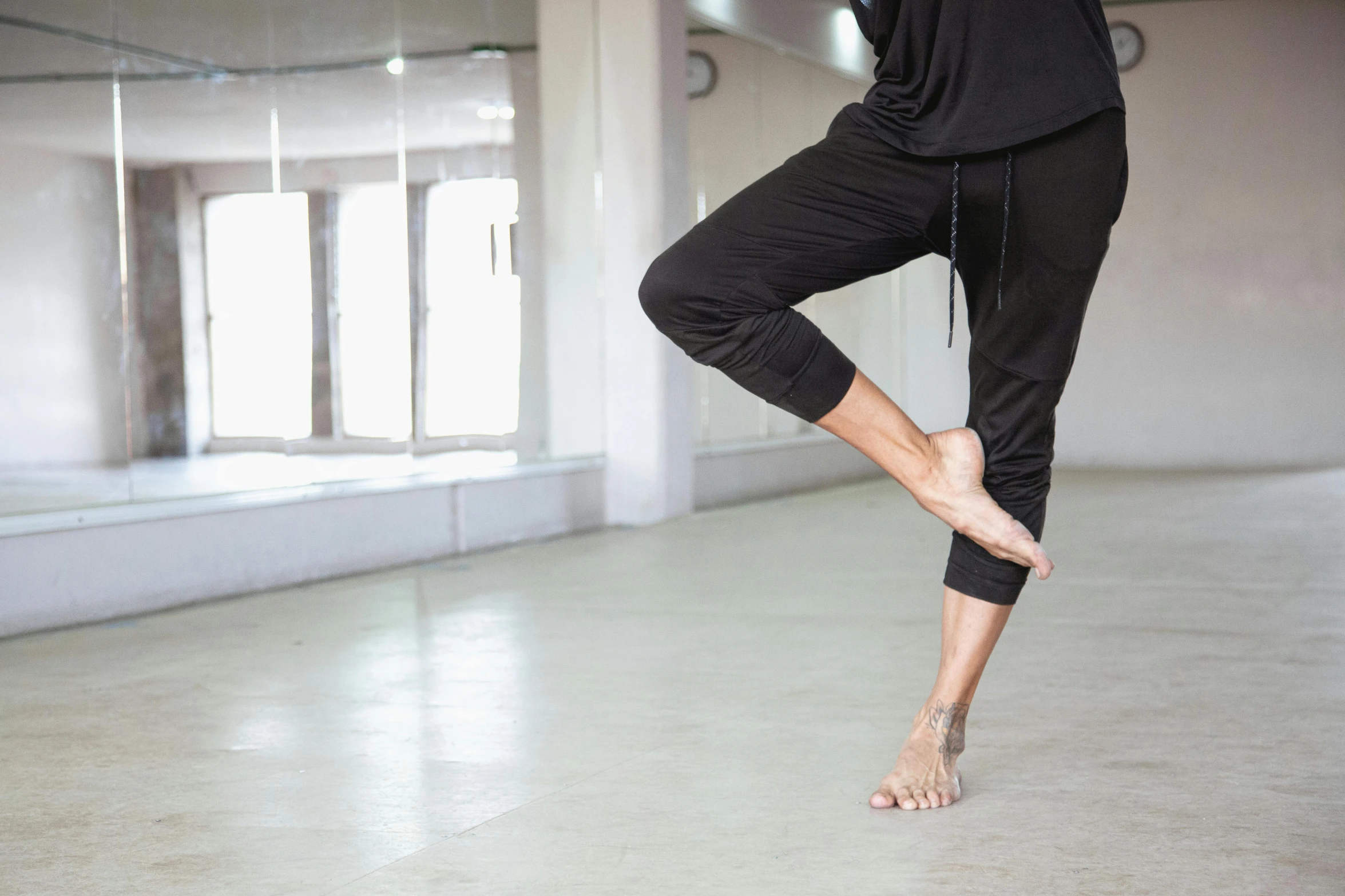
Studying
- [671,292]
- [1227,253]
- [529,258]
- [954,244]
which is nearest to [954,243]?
[954,244]

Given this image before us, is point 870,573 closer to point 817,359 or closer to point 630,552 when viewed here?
point 630,552

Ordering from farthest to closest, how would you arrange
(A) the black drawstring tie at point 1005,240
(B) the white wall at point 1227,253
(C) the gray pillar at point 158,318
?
(B) the white wall at point 1227,253 < (C) the gray pillar at point 158,318 < (A) the black drawstring tie at point 1005,240

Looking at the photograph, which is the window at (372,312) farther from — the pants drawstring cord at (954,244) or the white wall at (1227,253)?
the white wall at (1227,253)

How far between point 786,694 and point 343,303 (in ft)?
8.88

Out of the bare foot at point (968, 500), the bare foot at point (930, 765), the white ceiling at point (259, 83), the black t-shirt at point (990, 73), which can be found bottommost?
the bare foot at point (930, 765)

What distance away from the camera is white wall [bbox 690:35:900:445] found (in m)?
6.82

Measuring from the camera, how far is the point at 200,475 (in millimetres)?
3939

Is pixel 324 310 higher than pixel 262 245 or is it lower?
lower

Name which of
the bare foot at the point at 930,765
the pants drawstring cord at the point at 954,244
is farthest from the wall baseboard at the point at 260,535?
the pants drawstring cord at the point at 954,244

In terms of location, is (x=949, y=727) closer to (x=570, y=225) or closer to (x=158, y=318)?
(x=158, y=318)

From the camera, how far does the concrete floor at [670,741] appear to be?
1509 millimetres

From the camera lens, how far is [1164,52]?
9578mm

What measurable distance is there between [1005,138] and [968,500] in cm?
44

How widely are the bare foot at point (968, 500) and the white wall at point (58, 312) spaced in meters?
2.62
